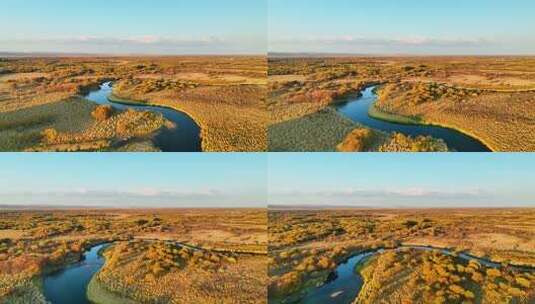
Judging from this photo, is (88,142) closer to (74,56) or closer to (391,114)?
(74,56)

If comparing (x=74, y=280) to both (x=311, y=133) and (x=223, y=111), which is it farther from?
(x=311, y=133)

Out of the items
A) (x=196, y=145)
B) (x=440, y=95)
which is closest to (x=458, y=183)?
(x=440, y=95)

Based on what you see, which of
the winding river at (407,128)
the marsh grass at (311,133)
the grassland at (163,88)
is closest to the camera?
the winding river at (407,128)

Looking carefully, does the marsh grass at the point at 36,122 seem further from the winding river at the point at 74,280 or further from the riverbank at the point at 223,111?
the winding river at the point at 74,280

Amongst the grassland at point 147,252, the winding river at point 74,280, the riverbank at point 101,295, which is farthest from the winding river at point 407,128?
the winding river at point 74,280

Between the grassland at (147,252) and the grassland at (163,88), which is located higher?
the grassland at (163,88)

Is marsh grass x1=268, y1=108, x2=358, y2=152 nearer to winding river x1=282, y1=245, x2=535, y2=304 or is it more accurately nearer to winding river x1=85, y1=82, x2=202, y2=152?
winding river x1=85, y1=82, x2=202, y2=152

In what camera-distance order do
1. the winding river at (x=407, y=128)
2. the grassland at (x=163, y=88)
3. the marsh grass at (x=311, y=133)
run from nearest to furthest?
the winding river at (x=407, y=128) → the marsh grass at (x=311, y=133) → the grassland at (x=163, y=88)

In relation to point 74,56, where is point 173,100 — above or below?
below
